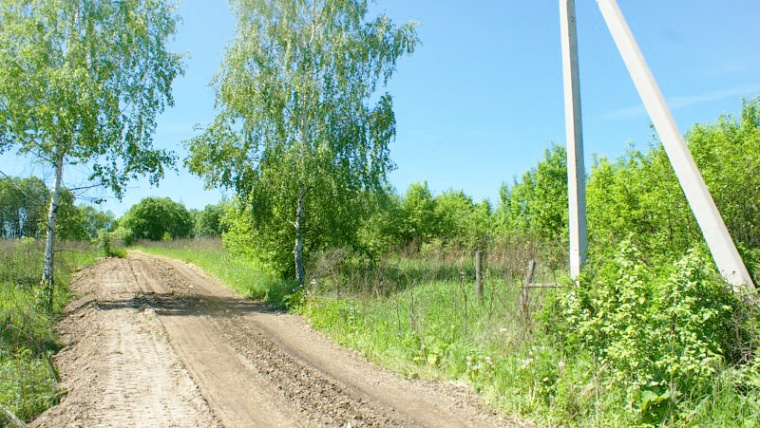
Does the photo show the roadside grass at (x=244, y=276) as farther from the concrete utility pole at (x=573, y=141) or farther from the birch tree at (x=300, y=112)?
the concrete utility pole at (x=573, y=141)

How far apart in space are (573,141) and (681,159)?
160 centimetres

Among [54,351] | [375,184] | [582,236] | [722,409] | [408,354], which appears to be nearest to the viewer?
[722,409]

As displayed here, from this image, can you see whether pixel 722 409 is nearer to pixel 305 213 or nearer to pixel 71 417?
pixel 71 417

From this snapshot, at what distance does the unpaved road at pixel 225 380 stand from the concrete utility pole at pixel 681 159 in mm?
3117

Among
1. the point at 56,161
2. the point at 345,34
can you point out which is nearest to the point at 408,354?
the point at 345,34

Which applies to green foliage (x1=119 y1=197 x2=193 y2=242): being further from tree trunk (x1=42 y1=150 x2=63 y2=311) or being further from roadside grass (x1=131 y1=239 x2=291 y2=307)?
tree trunk (x1=42 y1=150 x2=63 y2=311)

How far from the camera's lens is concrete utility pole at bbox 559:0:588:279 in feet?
24.3

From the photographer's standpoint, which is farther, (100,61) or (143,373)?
(100,61)

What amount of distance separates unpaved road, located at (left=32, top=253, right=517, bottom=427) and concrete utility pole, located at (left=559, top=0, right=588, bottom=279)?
8.81 ft

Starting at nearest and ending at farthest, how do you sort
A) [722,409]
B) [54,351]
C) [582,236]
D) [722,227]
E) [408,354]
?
[722,409], [722,227], [582,236], [408,354], [54,351]

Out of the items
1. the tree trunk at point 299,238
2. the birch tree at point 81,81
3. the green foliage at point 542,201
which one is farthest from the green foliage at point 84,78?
the green foliage at point 542,201

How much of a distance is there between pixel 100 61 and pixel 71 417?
12.9 m

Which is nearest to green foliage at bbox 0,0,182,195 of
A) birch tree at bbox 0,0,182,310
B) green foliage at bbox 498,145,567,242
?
birch tree at bbox 0,0,182,310

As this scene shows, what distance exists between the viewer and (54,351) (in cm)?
974
